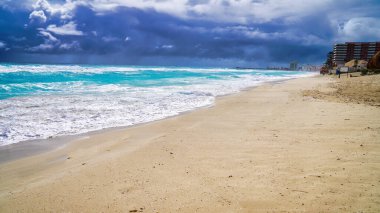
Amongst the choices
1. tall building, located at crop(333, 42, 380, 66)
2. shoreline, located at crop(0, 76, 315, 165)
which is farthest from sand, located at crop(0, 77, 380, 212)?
tall building, located at crop(333, 42, 380, 66)

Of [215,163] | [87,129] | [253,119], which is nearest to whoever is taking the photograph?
[215,163]

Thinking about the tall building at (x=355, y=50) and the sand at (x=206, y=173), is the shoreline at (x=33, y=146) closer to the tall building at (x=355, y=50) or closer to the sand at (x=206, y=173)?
the sand at (x=206, y=173)

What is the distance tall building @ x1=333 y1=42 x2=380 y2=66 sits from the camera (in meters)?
122

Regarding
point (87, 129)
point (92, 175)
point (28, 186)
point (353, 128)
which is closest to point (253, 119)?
point (353, 128)

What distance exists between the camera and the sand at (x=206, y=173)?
294cm

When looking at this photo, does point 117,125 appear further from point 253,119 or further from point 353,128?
point 353,128

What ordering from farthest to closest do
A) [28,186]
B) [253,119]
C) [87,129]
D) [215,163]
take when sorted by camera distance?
[253,119], [87,129], [215,163], [28,186]

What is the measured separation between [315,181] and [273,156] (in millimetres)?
1081

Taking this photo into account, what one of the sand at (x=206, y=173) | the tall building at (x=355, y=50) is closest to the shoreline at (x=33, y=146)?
the sand at (x=206, y=173)

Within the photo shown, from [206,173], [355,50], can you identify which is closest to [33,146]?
[206,173]

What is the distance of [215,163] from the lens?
4164mm

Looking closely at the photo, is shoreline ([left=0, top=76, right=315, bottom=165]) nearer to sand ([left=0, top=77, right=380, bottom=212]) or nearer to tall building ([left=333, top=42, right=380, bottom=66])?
sand ([left=0, top=77, right=380, bottom=212])

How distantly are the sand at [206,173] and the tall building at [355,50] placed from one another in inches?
5359

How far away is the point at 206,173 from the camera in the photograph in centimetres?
377
